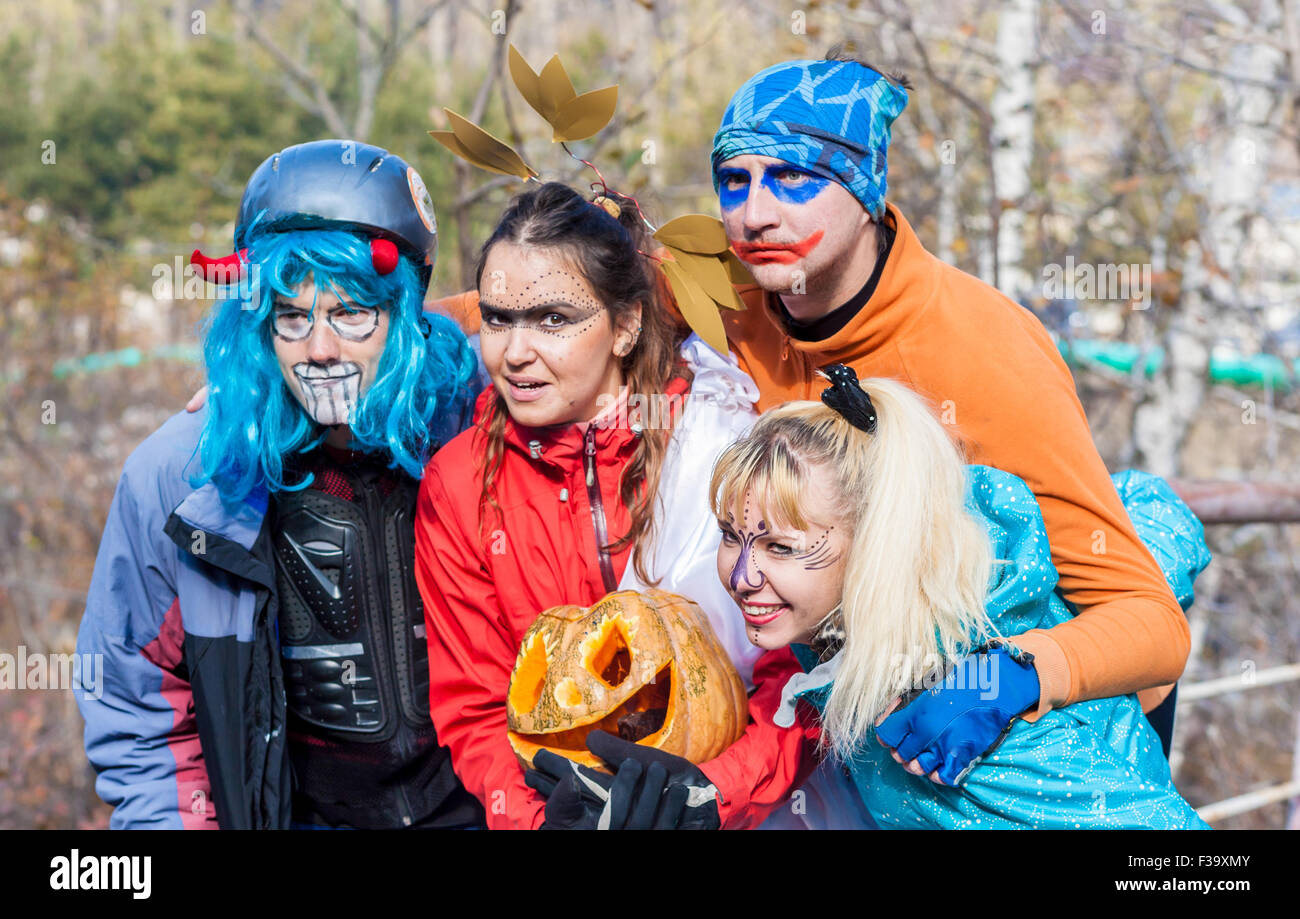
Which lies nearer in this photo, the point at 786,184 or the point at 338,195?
the point at 786,184

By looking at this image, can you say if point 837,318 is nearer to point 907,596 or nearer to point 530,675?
point 907,596

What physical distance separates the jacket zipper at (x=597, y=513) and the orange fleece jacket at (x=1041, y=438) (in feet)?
1.71

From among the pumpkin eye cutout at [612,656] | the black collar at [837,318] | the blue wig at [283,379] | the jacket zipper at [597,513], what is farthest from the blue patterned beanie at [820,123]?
the pumpkin eye cutout at [612,656]

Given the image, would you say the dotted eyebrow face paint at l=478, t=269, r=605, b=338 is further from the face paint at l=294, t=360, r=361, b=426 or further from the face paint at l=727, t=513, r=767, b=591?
the face paint at l=727, t=513, r=767, b=591

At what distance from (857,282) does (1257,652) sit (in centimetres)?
685

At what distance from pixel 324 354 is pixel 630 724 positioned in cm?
→ 104

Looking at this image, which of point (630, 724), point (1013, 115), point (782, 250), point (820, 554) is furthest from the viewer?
point (1013, 115)

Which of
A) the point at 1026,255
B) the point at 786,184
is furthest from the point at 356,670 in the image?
the point at 1026,255

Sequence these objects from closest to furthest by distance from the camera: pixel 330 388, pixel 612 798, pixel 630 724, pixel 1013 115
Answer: pixel 612 798
pixel 630 724
pixel 330 388
pixel 1013 115

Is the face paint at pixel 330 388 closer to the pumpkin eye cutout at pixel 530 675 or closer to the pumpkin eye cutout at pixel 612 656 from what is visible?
the pumpkin eye cutout at pixel 530 675

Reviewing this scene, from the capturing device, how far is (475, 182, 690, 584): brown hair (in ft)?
7.85

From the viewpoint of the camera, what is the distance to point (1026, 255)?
8531 millimetres
